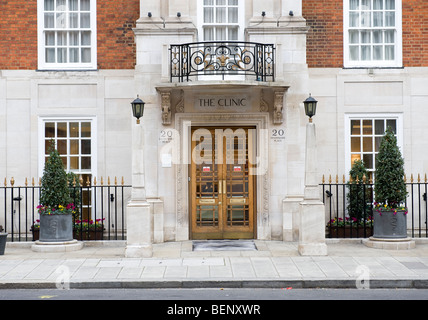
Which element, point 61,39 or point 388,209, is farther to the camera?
point 61,39

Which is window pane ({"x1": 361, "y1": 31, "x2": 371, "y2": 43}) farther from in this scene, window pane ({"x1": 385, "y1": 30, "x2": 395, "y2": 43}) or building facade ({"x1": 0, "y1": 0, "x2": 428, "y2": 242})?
window pane ({"x1": 385, "y1": 30, "x2": 395, "y2": 43})

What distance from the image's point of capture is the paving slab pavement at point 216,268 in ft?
34.2

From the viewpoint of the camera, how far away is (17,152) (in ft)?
53.7

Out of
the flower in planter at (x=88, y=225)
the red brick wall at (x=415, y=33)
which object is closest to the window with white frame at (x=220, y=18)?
the red brick wall at (x=415, y=33)

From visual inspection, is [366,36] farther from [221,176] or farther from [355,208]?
[221,176]

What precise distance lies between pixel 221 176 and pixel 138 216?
3005 millimetres

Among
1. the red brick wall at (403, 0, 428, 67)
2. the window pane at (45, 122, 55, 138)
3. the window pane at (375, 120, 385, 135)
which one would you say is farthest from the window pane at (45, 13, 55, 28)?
the red brick wall at (403, 0, 428, 67)

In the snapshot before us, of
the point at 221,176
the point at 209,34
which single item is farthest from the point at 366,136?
the point at 209,34

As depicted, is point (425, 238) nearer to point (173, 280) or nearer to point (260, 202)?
point (260, 202)

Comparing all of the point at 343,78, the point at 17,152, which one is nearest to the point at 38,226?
the point at 17,152

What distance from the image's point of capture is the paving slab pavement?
10422 mm

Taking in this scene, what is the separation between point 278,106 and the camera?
588 inches

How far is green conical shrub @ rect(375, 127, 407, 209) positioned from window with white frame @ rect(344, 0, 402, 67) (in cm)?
324

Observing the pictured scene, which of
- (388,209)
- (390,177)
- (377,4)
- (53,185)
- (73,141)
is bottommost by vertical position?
(388,209)
